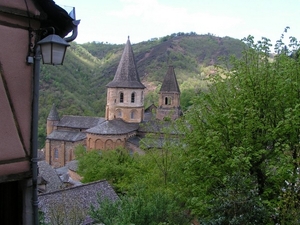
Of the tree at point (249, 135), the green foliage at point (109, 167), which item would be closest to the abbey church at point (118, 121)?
the green foliage at point (109, 167)

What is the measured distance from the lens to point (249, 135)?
11023mm

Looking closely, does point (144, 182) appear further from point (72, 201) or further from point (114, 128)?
point (114, 128)

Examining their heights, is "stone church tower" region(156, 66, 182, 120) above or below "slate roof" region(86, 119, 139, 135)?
above

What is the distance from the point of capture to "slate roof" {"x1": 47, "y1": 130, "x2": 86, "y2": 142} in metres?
42.8

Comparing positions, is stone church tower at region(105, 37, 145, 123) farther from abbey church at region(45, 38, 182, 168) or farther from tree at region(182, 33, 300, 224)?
tree at region(182, 33, 300, 224)

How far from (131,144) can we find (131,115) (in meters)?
4.53

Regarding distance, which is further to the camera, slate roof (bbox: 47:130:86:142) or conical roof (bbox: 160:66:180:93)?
slate roof (bbox: 47:130:86:142)

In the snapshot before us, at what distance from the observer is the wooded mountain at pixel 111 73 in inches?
2899

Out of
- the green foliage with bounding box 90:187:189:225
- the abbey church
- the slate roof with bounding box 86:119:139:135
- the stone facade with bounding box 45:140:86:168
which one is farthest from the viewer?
the stone facade with bounding box 45:140:86:168

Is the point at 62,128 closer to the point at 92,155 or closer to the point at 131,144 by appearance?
the point at 131,144

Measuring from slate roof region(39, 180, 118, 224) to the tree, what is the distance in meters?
4.82

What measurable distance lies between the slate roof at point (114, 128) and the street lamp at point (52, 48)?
31.4 meters

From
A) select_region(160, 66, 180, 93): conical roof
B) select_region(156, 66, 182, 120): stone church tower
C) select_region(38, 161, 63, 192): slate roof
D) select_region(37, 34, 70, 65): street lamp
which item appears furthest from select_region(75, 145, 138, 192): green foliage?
select_region(37, 34, 70, 65): street lamp

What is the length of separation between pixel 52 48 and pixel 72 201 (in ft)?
41.6
